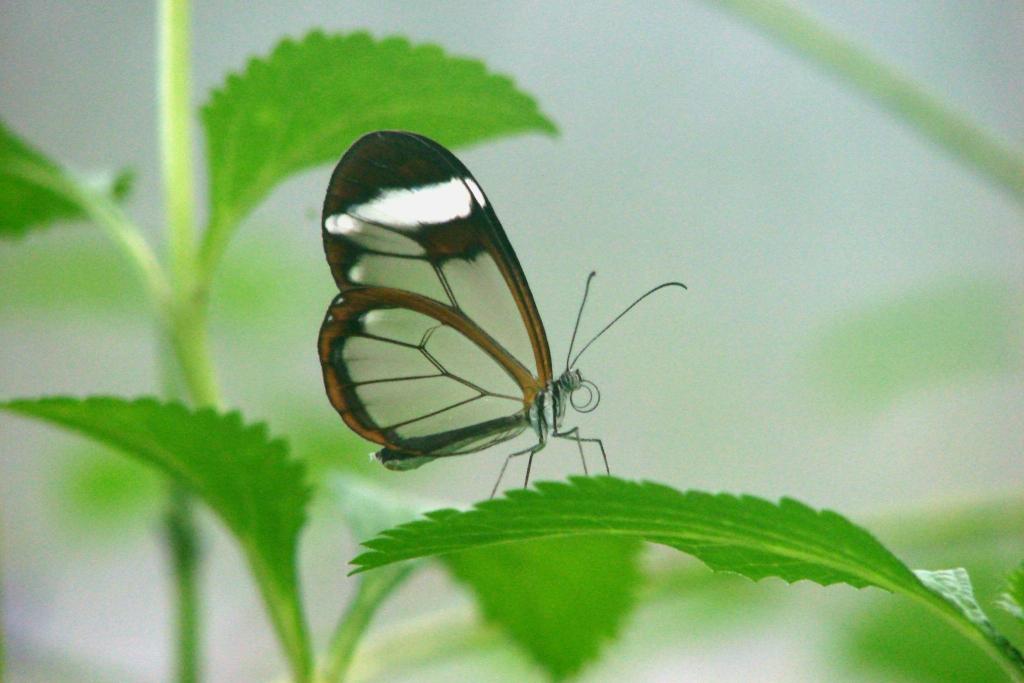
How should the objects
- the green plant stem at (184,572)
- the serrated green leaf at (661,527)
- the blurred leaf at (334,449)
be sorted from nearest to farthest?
the serrated green leaf at (661,527) < the green plant stem at (184,572) < the blurred leaf at (334,449)

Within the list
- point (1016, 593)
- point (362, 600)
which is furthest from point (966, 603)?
point (362, 600)

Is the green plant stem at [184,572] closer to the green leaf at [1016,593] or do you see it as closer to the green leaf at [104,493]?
the green leaf at [104,493]

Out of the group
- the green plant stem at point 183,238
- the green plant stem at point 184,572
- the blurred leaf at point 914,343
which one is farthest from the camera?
the blurred leaf at point 914,343

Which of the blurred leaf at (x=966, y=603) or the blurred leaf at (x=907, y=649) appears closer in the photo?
the blurred leaf at (x=966, y=603)

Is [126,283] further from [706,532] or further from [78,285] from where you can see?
[706,532]

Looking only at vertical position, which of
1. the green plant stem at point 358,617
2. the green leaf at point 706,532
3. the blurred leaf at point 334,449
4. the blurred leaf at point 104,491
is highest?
the blurred leaf at point 104,491

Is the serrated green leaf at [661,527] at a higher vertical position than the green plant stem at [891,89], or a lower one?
lower

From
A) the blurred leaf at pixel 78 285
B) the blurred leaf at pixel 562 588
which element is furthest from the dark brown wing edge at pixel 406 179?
the blurred leaf at pixel 78 285
